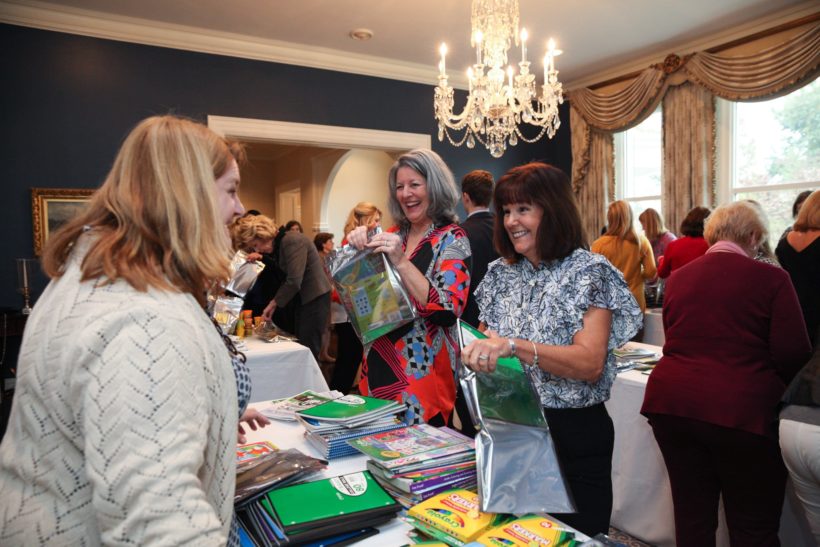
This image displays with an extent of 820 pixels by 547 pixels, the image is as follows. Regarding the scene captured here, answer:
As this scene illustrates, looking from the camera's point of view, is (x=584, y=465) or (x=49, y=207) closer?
(x=584, y=465)

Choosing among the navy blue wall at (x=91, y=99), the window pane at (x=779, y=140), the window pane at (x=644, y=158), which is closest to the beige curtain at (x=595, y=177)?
the window pane at (x=644, y=158)

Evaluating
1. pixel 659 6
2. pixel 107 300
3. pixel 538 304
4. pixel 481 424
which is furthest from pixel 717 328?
pixel 659 6

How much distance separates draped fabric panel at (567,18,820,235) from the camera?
4.31 m

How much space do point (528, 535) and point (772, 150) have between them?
5134 mm

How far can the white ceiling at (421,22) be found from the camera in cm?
399

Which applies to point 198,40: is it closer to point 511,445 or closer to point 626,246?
point 626,246

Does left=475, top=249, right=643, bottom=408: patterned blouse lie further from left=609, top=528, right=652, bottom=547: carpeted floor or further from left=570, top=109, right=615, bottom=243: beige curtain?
left=570, top=109, right=615, bottom=243: beige curtain

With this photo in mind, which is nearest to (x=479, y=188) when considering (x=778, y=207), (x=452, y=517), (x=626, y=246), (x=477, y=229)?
(x=477, y=229)

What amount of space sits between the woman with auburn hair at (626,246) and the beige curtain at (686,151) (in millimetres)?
1372

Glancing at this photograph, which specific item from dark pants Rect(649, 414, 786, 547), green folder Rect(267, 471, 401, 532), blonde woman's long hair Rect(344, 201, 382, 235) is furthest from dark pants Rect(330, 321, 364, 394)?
green folder Rect(267, 471, 401, 532)

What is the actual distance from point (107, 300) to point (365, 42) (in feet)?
15.3

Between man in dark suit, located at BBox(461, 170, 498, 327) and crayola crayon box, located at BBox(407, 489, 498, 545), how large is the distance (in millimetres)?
1346

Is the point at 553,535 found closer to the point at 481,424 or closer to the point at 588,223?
the point at 481,424

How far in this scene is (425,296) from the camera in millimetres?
1679
